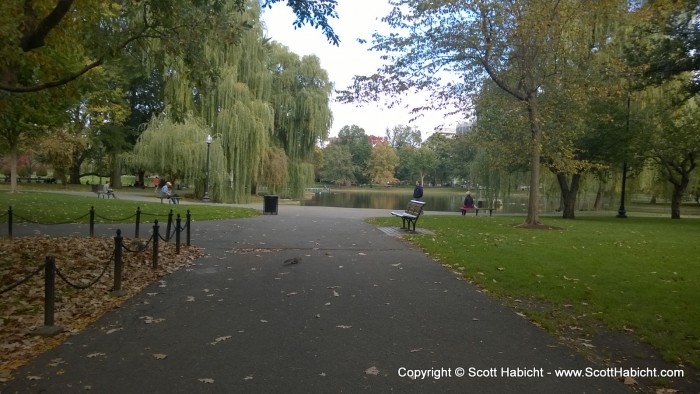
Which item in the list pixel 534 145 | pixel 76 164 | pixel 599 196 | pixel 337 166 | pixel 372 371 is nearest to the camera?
pixel 372 371

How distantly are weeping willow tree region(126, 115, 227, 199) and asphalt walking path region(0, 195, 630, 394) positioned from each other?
21821mm

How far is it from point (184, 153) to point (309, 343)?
2665cm

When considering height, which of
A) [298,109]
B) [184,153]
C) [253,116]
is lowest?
[184,153]

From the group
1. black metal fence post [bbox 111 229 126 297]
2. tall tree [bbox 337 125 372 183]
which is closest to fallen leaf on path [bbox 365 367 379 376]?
black metal fence post [bbox 111 229 126 297]

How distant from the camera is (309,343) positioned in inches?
191

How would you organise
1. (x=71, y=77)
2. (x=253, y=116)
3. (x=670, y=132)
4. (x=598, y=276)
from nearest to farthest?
(x=598, y=276) < (x=71, y=77) < (x=670, y=132) < (x=253, y=116)

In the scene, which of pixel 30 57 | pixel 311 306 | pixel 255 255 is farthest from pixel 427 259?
pixel 30 57

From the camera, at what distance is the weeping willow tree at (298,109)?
120 feet

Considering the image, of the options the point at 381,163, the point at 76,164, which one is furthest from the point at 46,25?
the point at 381,163

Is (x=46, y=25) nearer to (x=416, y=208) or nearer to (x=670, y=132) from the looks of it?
(x=416, y=208)

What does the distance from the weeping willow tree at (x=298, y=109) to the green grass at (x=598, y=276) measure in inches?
934

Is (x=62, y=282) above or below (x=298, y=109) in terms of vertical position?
below

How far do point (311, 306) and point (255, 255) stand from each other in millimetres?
4480

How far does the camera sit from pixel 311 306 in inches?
247
